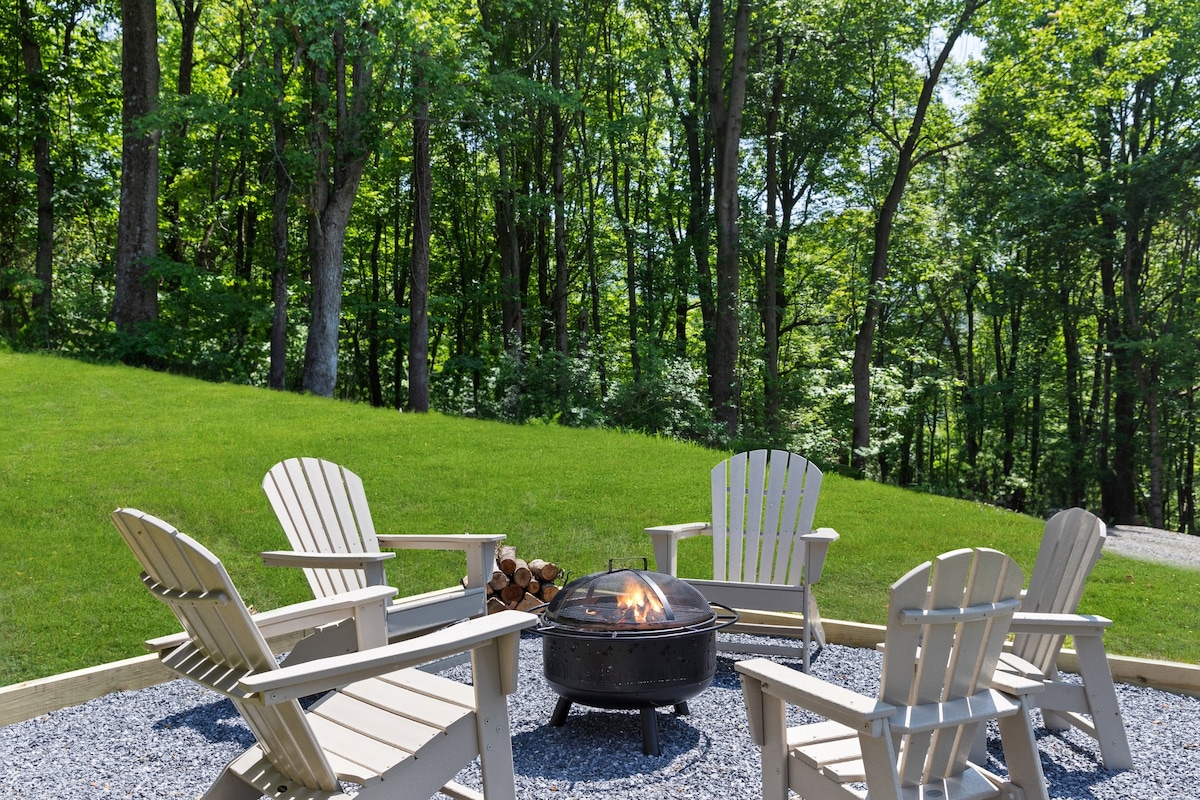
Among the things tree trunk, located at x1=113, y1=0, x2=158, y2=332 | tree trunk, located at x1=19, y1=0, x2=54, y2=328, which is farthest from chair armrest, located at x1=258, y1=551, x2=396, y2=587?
tree trunk, located at x1=19, y1=0, x2=54, y2=328

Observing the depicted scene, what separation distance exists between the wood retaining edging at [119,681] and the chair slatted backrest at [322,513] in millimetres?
570

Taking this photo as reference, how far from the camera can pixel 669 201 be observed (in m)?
17.6

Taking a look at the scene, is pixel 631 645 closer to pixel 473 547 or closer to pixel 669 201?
pixel 473 547

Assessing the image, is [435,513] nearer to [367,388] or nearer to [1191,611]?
[1191,611]

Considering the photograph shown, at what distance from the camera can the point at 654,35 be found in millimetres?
16891

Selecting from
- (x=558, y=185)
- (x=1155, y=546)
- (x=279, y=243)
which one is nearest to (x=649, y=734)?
(x=1155, y=546)

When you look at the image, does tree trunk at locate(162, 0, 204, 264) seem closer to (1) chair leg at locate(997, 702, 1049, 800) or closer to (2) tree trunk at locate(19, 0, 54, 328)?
(2) tree trunk at locate(19, 0, 54, 328)

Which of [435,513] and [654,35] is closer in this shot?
[435,513]

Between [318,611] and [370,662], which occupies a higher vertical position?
[370,662]

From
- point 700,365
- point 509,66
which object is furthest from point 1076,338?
point 509,66

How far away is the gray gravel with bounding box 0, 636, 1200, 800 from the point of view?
8.89 ft

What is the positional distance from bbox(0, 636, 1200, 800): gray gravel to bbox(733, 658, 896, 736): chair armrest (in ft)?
2.86

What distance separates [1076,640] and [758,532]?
5.78 feet

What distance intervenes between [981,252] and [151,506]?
13338mm
